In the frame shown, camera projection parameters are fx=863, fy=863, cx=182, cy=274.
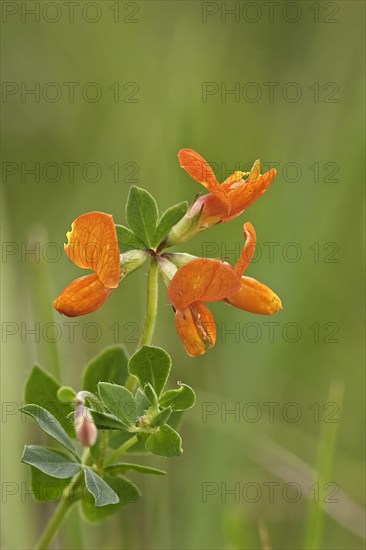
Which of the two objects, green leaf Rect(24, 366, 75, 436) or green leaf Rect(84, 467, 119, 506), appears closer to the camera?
green leaf Rect(84, 467, 119, 506)

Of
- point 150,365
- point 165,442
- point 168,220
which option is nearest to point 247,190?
point 168,220

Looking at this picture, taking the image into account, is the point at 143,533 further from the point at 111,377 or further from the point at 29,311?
the point at 111,377

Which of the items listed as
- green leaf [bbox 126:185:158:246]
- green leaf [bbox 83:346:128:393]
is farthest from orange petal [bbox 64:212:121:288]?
green leaf [bbox 83:346:128:393]

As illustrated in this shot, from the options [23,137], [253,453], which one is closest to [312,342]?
[253,453]

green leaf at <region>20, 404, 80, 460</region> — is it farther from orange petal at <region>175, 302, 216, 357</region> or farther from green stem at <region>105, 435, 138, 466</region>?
orange petal at <region>175, 302, 216, 357</region>

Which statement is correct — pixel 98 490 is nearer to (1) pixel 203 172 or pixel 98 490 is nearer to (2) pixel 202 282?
(2) pixel 202 282

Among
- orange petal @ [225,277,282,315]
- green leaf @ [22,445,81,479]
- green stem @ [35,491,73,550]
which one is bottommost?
green stem @ [35,491,73,550]

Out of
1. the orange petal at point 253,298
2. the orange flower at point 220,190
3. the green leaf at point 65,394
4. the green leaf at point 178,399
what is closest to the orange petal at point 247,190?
the orange flower at point 220,190

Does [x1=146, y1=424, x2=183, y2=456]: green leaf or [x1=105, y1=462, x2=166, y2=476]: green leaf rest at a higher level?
[x1=146, y1=424, x2=183, y2=456]: green leaf
